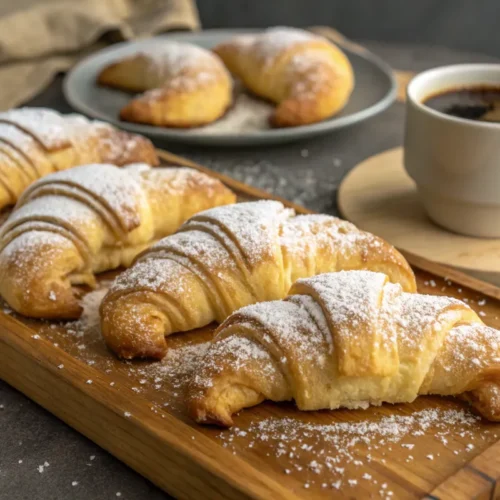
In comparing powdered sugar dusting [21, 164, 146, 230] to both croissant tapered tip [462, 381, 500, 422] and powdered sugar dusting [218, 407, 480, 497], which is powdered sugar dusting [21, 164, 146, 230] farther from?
croissant tapered tip [462, 381, 500, 422]

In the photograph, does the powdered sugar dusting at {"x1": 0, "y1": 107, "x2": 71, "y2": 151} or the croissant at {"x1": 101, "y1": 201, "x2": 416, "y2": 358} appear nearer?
the croissant at {"x1": 101, "y1": 201, "x2": 416, "y2": 358}

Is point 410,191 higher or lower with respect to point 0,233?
lower

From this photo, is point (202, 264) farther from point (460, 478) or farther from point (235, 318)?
point (460, 478)

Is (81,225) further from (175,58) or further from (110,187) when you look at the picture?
(175,58)

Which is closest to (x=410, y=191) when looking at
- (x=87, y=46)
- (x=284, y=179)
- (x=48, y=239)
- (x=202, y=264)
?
(x=284, y=179)

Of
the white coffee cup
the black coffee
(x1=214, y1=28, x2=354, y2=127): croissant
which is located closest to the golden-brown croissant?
the white coffee cup

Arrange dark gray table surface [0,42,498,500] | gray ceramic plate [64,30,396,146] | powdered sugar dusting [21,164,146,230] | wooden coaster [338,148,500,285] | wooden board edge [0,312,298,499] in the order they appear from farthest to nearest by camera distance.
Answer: gray ceramic plate [64,30,396,146]
wooden coaster [338,148,500,285]
powdered sugar dusting [21,164,146,230]
dark gray table surface [0,42,498,500]
wooden board edge [0,312,298,499]

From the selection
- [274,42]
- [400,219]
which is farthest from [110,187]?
[274,42]
